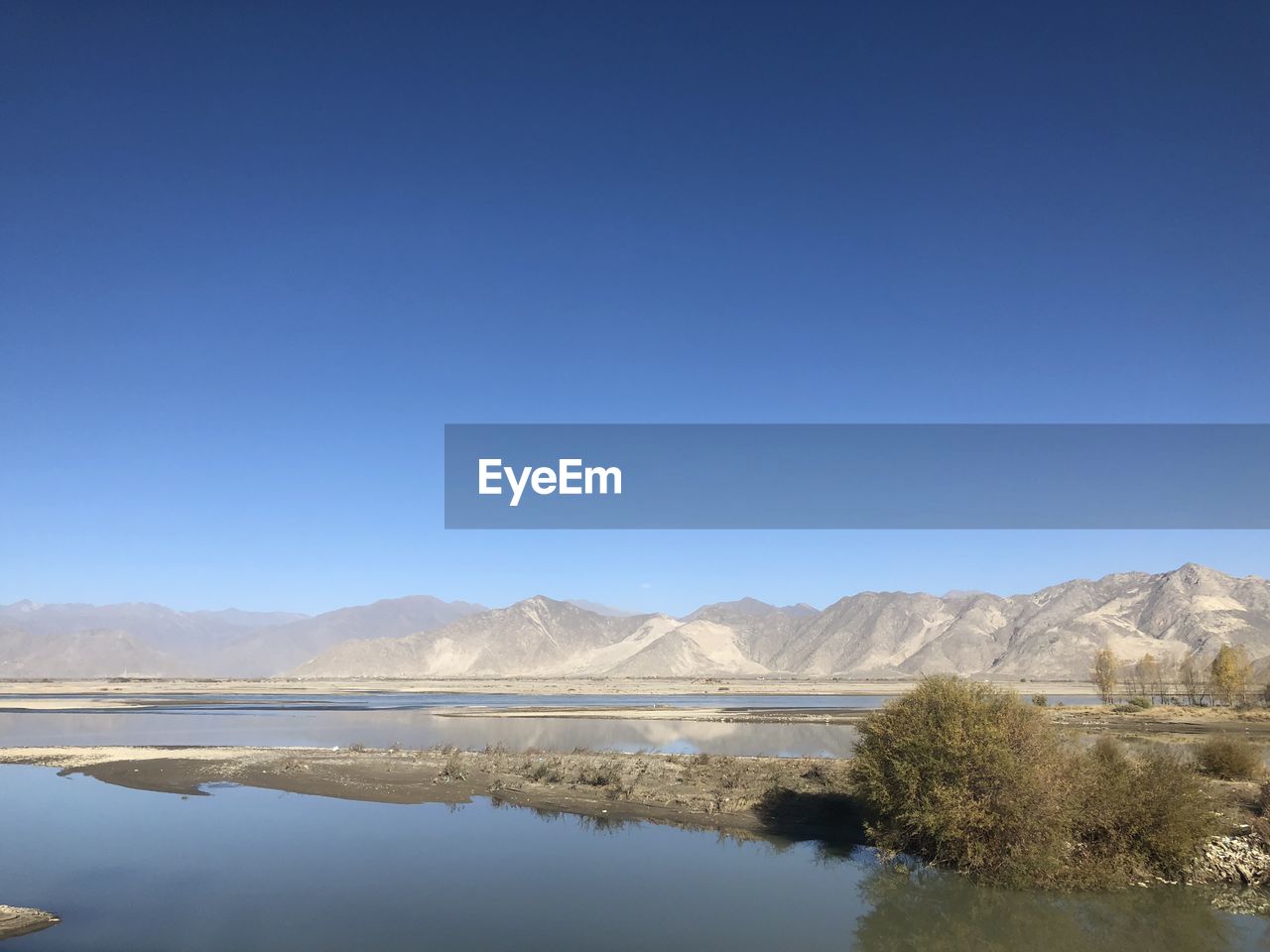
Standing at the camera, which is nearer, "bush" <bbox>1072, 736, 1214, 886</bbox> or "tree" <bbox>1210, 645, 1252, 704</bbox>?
"bush" <bbox>1072, 736, 1214, 886</bbox>

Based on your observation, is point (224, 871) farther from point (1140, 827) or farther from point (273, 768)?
point (1140, 827)

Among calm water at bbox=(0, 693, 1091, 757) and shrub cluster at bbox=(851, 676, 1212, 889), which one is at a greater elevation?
shrub cluster at bbox=(851, 676, 1212, 889)

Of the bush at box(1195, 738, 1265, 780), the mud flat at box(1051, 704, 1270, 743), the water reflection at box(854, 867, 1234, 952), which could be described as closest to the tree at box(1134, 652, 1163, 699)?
the mud flat at box(1051, 704, 1270, 743)

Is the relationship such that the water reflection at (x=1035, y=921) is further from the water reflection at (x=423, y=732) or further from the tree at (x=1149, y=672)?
the tree at (x=1149, y=672)

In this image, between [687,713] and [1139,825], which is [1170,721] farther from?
[1139,825]

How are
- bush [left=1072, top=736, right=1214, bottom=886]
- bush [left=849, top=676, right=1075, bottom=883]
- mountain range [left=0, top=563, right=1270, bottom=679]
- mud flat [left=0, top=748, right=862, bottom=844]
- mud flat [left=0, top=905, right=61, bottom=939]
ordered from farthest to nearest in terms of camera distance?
mountain range [left=0, top=563, right=1270, bottom=679], mud flat [left=0, top=748, right=862, bottom=844], bush [left=1072, top=736, right=1214, bottom=886], bush [left=849, top=676, right=1075, bottom=883], mud flat [left=0, top=905, right=61, bottom=939]

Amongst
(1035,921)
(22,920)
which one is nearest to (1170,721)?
(1035,921)

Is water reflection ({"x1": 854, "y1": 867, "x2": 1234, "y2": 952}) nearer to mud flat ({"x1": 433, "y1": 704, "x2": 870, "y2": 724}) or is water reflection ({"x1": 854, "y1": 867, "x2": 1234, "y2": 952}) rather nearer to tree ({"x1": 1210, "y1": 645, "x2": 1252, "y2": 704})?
mud flat ({"x1": 433, "y1": 704, "x2": 870, "y2": 724})

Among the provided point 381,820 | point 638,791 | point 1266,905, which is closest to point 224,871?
point 381,820
